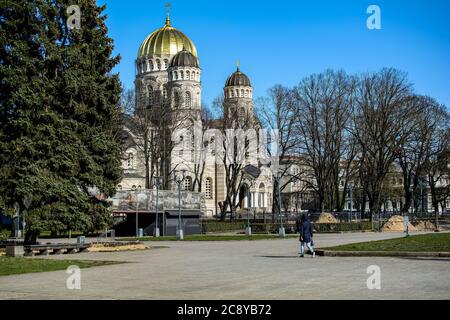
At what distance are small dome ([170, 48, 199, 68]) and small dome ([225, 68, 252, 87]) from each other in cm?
Result: 681

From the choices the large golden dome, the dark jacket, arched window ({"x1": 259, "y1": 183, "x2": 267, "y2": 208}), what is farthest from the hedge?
the large golden dome

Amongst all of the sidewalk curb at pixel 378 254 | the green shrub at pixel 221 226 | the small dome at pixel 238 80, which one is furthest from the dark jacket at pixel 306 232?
the small dome at pixel 238 80

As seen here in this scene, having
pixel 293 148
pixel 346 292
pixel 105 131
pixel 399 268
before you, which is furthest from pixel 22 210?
pixel 293 148

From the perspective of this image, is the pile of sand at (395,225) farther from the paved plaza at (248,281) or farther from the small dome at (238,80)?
the small dome at (238,80)

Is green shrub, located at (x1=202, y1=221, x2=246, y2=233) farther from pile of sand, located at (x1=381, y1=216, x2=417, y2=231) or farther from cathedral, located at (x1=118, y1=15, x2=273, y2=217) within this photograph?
cathedral, located at (x1=118, y1=15, x2=273, y2=217)

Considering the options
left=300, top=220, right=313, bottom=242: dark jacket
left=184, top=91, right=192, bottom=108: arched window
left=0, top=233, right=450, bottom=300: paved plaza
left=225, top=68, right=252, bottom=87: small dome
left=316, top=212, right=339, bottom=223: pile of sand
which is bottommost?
left=0, top=233, right=450, bottom=300: paved plaza

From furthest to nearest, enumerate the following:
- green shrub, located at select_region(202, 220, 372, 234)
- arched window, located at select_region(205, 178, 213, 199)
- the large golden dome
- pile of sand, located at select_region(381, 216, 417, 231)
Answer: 1. the large golden dome
2. arched window, located at select_region(205, 178, 213, 199)
3. green shrub, located at select_region(202, 220, 372, 234)
4. pile of sand, located at select_region(381, 216, 417, 231)

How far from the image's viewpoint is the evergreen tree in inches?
1026

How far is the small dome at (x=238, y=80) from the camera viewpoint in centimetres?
9769

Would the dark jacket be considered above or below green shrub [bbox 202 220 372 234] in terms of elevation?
above

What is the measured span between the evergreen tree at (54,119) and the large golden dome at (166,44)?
68368 mm

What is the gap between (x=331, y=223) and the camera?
50250mm

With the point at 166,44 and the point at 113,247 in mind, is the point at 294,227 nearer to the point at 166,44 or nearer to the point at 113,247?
the point at 113,247

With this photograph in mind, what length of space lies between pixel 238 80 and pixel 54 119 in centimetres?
7254
